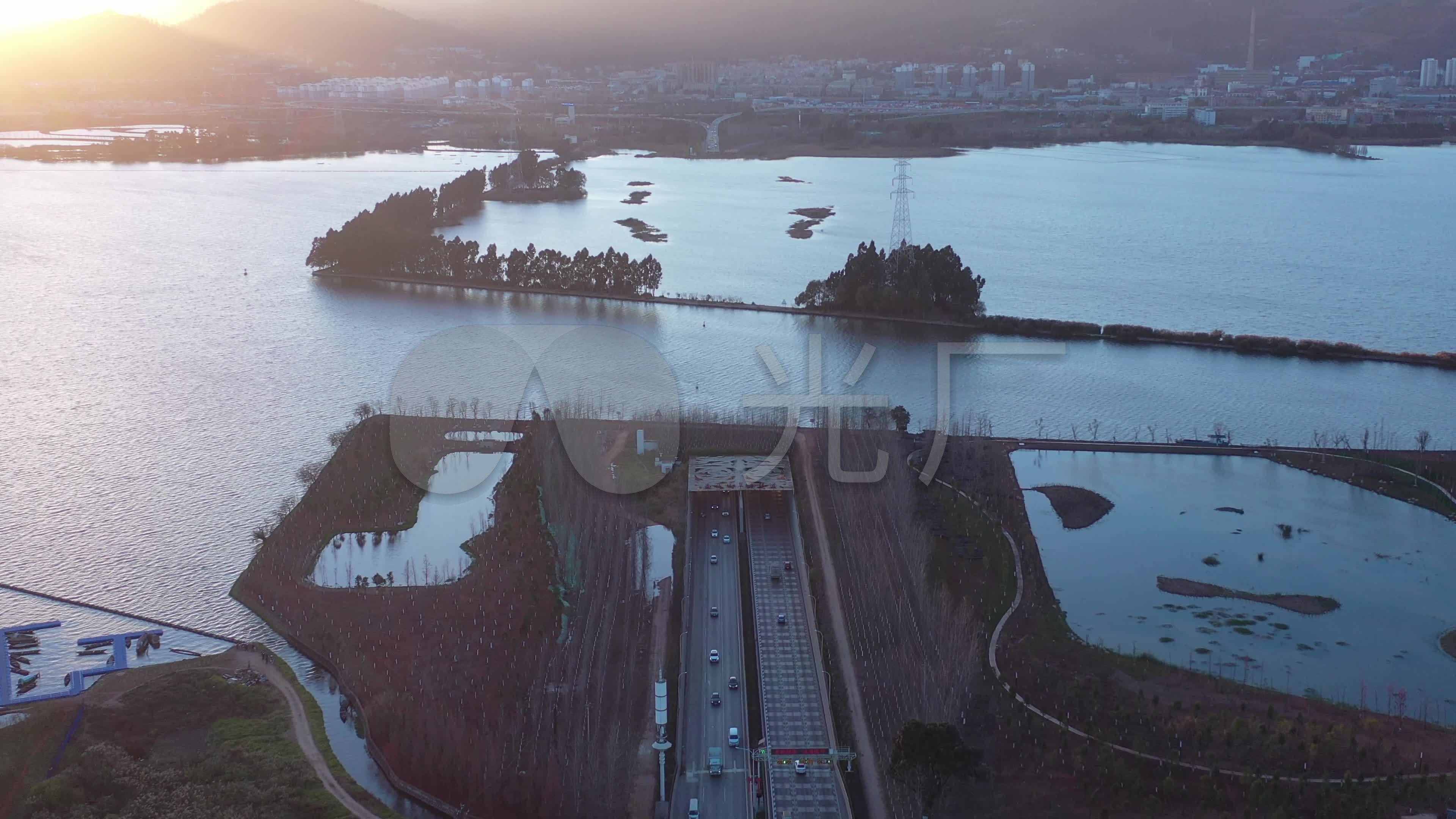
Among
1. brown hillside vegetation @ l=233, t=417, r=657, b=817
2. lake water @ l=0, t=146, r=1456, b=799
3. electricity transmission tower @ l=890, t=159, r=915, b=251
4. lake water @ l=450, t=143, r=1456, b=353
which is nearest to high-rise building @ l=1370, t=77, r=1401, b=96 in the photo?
lake water @ l=450, t=143, r=1456, b=353

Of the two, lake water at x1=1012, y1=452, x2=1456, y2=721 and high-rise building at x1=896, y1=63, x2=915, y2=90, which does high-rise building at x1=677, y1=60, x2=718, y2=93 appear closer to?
high-rise building at x1=896, y1=63, x2=915, y2=90

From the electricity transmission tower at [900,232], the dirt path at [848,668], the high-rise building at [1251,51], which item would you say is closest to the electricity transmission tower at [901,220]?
the electricity transmission tower at [900,232]

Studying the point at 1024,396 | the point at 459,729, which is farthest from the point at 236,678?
the point at 1024,396

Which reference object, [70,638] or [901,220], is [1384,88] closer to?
[901,220]

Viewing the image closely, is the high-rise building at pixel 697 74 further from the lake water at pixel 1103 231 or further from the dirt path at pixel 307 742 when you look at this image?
the dirt path at pixel 307 742

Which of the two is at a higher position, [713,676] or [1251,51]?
[1251,51]

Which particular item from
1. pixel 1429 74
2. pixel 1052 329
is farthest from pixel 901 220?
pixel 1429 74
